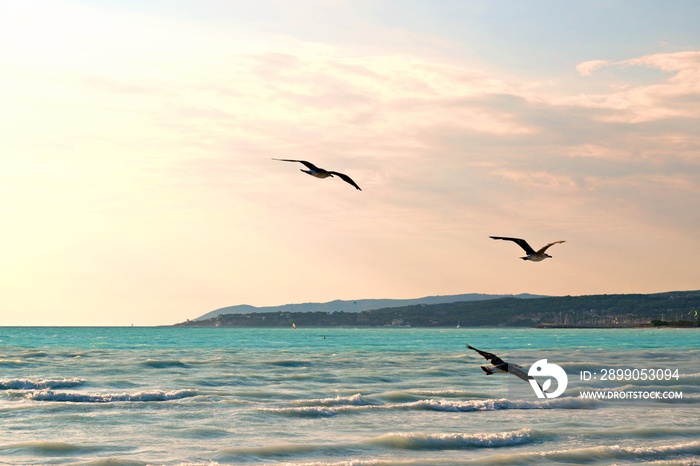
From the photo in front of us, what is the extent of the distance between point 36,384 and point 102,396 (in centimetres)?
540

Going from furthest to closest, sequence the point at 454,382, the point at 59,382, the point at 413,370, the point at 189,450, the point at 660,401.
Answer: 1. the point at 413,370
2. the point at 454,382
3. the point at 59,382
4. the point at 660,401
5. the point at 189,450

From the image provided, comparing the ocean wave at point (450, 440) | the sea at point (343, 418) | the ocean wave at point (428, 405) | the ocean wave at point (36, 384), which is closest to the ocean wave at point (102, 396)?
the sea at point (343, 418)

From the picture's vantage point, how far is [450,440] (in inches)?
1041

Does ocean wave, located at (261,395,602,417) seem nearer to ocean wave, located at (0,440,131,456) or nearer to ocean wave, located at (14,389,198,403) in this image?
ocean wave, located at (14,389,198,403)

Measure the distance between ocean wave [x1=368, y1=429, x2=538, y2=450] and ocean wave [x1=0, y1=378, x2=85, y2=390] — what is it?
18948 mm

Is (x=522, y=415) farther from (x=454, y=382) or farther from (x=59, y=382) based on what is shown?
(x=59, y=382)

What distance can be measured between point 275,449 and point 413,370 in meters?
28.6

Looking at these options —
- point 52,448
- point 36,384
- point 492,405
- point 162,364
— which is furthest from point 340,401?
point 162,364

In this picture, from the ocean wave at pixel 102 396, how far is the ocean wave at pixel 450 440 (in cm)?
1244

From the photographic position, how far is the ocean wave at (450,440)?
84.7ft

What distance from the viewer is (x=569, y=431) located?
28.2 meters

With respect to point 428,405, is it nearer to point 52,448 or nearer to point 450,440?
point 450,440

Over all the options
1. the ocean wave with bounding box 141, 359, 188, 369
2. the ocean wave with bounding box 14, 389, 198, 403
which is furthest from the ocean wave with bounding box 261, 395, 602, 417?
the ocean wave with bounding box 141, 359, 188, 369

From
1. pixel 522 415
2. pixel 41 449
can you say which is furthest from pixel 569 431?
pixel 41 449
